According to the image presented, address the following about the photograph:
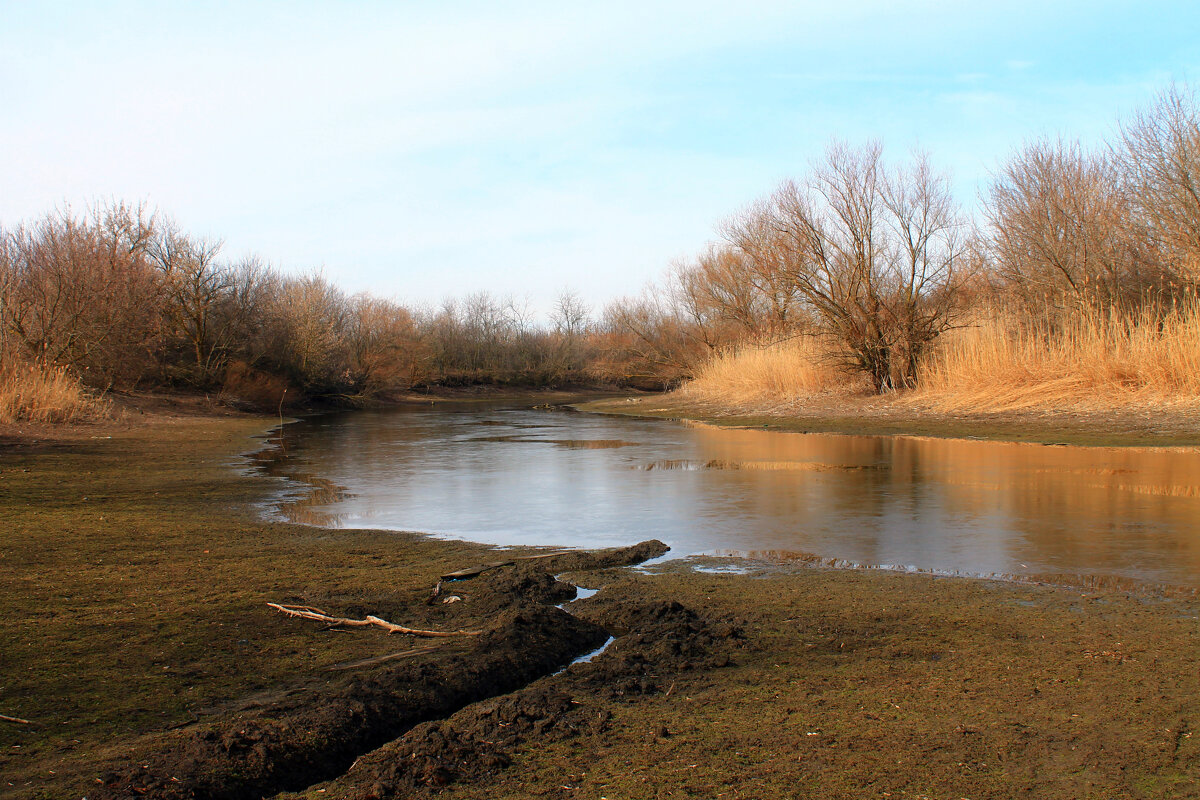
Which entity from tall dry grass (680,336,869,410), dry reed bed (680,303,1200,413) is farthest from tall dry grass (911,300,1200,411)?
tall dry grass (680,336,869,410)

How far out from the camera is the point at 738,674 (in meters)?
3.91

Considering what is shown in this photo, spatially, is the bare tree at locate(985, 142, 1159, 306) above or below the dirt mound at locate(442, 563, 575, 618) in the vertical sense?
above

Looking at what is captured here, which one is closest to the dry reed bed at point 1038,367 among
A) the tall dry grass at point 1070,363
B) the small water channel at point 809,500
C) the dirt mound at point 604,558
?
the tall dry grass at point 1070,363

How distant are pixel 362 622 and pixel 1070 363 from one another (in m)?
19.7

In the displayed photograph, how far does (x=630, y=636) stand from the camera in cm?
443

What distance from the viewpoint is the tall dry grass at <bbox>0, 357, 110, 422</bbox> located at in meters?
18.0

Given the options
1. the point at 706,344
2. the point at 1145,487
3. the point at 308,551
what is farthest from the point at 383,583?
the point at 706,344

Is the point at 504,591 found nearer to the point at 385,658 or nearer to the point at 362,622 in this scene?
the point at 362,622

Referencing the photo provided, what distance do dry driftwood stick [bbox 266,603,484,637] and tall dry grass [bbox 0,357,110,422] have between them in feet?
52.2

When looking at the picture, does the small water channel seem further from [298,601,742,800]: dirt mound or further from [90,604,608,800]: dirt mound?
[90,604,608,800]: dirt mound

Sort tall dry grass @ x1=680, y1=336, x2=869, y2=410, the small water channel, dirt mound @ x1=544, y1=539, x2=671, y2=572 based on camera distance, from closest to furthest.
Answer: dirt mound @ x1=544, y1=539, x2=671, y2=572 < the small water channel < tall dry grass @ x1=680, y1=336, x2=869, y2=410

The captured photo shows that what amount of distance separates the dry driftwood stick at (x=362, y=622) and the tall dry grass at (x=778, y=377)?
24.2 meters

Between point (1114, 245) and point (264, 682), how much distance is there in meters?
26.6

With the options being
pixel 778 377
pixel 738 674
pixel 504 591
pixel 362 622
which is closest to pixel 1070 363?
pixel 778 377
